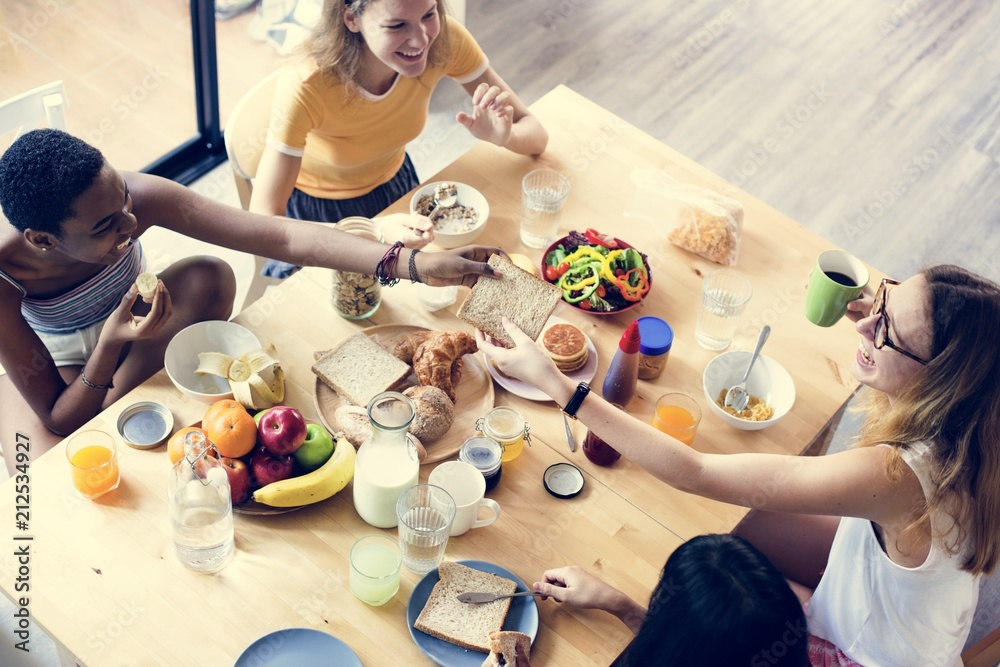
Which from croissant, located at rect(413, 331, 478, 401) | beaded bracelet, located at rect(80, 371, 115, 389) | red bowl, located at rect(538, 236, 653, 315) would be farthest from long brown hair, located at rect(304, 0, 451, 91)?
beaded bracelet, located at rect(80, 371, 115, 389)

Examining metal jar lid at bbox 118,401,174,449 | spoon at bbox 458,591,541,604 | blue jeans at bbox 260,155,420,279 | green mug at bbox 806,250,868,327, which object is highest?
green mug at bbox 806,250,868,327

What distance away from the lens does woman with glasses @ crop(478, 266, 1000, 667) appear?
1.65 metres

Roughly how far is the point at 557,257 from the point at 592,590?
2.99 feet

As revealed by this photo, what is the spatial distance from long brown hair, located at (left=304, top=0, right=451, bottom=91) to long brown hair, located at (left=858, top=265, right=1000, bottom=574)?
148cm

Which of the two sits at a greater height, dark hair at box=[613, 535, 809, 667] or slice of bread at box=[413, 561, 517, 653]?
dark hair at box=[613, 535, 809, 667]

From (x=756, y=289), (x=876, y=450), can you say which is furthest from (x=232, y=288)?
(x=876, y=450)

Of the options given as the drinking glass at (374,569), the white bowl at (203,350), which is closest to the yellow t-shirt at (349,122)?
the white bowl at (203,350)

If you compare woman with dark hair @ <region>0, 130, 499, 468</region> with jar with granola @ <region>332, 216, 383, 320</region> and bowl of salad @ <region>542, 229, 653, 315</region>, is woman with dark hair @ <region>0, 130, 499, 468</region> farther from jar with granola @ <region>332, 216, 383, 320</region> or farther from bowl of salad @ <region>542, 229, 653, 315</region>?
bowl of salad @ <region>542, 229, 653, 315</region>

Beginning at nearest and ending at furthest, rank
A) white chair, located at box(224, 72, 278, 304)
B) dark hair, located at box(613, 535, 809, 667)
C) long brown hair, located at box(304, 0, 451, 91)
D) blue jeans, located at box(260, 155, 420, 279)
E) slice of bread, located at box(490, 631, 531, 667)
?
dark hair, located at box(613, 535, 809, 667), slice of bread, located at box(490, 631, 531, 667), long brown hair, located at box(304, 0, 451, 91), white chair, located at box(224, 72, 278, 304), blue jeans, located at box(260, 155, 420, 279)

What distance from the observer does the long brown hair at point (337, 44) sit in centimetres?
229

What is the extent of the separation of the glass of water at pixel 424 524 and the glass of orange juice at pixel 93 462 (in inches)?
21.8

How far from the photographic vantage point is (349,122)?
8.11ft

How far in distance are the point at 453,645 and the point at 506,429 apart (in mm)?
455

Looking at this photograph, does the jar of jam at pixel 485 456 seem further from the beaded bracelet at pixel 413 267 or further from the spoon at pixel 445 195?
the spoon at pixel 445 195
